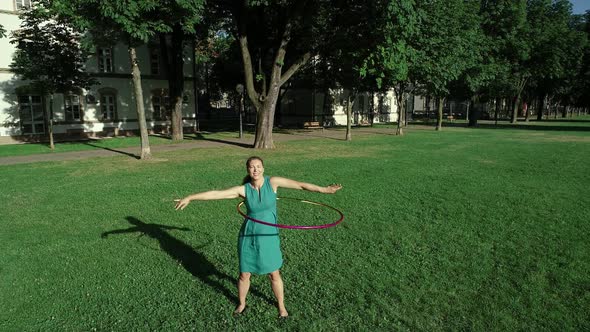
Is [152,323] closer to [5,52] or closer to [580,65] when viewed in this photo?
[5,52]

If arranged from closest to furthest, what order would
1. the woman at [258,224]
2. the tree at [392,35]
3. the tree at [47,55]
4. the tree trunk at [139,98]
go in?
the woman at [258,224] < the tree at [392,35] < the tree trunk at [139,98] < the tree at [47,55]

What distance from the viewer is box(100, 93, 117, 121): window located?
32.4m

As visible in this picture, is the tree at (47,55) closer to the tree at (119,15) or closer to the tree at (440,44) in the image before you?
the tree at (119,15)

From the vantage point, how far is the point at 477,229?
840 centimetres

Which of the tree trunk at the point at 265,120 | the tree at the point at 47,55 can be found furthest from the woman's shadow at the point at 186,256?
the tree at the point at 47,55

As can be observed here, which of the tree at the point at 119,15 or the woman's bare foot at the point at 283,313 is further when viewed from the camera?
the tree at the point at 119,15

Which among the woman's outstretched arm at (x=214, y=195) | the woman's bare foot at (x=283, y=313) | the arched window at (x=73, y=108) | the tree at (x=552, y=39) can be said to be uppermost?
the tree at (x=552, y=39)

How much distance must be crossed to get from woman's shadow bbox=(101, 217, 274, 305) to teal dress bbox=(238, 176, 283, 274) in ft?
2.81

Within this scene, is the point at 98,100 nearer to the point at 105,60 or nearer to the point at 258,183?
the point at 105,60

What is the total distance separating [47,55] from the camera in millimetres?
22172

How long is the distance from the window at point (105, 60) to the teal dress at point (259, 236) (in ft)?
104

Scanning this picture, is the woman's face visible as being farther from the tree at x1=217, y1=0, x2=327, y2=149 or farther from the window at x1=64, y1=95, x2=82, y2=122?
the window at x1=64, y1=95, x2=82, y2=122

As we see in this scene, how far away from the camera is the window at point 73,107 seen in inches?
1200

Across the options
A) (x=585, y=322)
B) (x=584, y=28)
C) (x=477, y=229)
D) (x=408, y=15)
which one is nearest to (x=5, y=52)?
(x=408, y=15)
